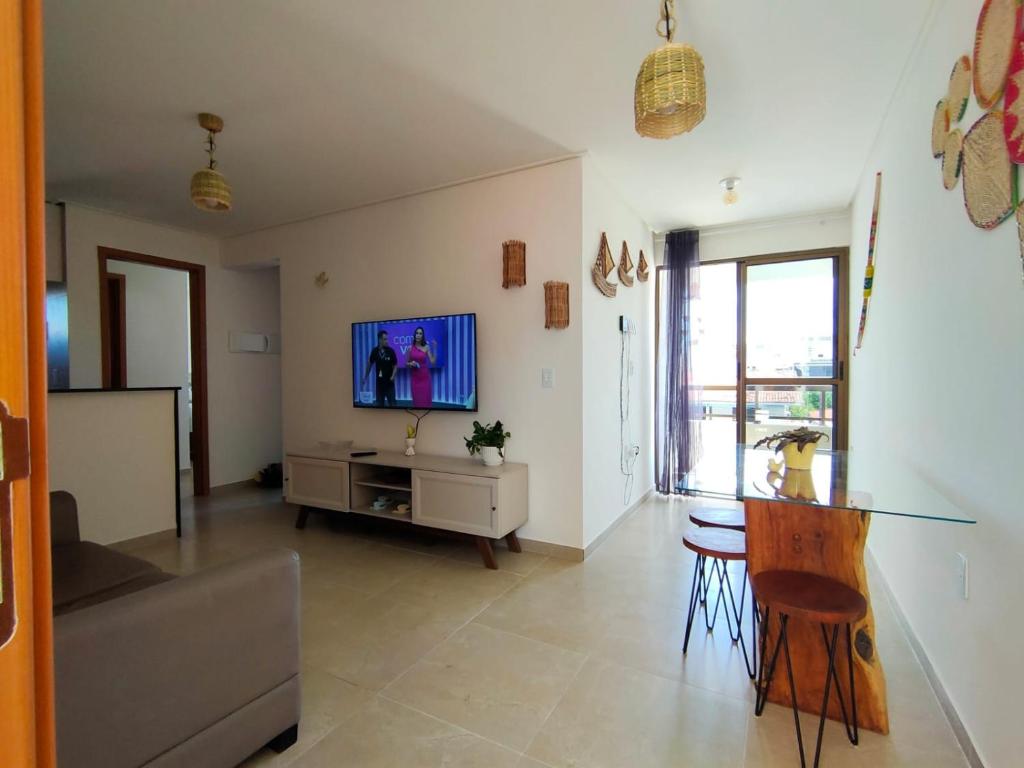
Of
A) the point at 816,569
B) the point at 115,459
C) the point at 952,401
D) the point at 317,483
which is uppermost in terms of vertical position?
the point at 952,401

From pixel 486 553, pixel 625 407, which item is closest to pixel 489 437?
pixel 486 553

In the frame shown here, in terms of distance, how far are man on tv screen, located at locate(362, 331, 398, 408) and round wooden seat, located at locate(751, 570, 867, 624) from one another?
2.82m


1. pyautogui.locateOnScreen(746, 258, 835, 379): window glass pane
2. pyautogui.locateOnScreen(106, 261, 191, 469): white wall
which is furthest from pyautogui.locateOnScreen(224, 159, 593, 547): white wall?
pyautogui.locateOnScreen(106, 261, 191, 469): white wall

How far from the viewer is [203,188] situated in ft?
8.29

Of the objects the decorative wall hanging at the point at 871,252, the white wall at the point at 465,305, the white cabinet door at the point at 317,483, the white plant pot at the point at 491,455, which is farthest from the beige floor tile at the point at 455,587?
the decorative wall hanging at the point at 871,252

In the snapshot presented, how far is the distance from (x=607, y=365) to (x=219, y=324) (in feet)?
12.9

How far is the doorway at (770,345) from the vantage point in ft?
13.9

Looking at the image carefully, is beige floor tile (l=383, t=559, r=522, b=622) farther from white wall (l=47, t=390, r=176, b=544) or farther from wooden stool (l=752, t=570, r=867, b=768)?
white wall (l=47, t=390, r=176, b=544)

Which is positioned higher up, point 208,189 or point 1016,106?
point 208,189

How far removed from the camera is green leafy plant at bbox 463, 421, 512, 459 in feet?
10.5

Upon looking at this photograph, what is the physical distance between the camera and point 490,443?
10.5 ft

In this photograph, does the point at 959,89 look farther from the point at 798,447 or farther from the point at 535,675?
the point at 535,675

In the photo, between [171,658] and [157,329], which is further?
[157,329]

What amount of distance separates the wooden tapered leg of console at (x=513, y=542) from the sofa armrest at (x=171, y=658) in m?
1.84
